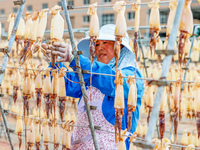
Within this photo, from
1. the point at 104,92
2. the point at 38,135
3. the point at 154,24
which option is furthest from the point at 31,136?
the point at 154,24

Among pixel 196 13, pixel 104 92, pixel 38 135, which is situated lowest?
pixel 38 135

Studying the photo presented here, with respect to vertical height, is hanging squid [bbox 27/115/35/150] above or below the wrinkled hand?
below

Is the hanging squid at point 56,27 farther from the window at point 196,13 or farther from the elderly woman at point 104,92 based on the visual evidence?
the window at point 196,13

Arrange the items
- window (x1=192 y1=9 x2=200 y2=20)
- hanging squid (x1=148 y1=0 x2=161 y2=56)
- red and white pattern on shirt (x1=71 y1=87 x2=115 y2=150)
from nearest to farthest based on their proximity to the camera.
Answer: hanging squid (x1=148 y1=0 x2=161 y2=56) → red and white pattern on shirt (x1=71 y1=87 x2=115 y2=150) → window (x1=192 y1=9 x2=200 y2=20)

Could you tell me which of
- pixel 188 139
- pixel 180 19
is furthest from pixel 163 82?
pixel 188 139

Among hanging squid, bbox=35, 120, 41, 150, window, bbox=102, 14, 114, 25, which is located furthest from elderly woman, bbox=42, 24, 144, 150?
window, bbox=102, 14, 114, 25

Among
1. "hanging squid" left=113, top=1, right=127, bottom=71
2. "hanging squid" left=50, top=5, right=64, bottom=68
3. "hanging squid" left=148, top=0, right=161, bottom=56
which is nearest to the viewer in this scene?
"hanging squid" left=148, top=0, right=161, bottom=56

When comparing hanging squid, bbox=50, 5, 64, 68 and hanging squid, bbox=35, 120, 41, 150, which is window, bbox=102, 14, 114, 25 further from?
hanging squid, bbox=50, 5, 64, 68

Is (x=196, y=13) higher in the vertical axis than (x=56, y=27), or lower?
higher

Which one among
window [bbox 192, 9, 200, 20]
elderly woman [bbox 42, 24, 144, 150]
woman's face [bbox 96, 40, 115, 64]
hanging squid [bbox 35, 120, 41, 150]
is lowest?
hanging squid [bbox 35, 120, 41, 150]

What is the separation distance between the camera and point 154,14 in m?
2.28

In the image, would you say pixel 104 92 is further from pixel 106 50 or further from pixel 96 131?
pixel 106 50

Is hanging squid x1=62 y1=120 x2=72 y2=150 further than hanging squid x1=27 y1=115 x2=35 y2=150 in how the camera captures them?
No

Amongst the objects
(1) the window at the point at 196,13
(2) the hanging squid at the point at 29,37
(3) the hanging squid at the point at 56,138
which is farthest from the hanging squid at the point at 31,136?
(1) the window at the point at 196,13
